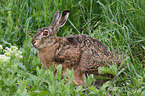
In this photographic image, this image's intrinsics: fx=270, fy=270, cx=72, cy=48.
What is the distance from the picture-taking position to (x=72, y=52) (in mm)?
4266

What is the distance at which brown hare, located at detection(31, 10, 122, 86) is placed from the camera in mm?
4184

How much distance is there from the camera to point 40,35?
14.0 ft

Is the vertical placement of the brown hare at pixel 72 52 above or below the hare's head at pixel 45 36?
below

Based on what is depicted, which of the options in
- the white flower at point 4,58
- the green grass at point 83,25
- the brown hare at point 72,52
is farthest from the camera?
the green grass at point 83,25

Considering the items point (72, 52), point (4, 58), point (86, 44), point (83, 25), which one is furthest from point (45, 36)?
point (83, 25)

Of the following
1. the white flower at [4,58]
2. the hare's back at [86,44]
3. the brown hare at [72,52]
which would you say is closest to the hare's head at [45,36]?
the brown hare at [72,52]

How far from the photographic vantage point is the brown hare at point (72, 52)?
418 centimetres

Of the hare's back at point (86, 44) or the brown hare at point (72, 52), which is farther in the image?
the hare's back at point (86, 44)

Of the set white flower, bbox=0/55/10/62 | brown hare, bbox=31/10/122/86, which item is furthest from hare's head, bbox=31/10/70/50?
white flower, bbox=0/55/10/62

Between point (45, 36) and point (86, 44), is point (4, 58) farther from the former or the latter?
point (86, 44)

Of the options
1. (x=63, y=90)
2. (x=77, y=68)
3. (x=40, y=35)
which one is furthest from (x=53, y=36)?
(x=63, y=90)

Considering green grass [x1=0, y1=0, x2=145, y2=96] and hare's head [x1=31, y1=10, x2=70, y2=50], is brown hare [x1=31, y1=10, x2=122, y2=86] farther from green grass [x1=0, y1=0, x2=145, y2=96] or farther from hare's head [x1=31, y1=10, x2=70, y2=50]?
green grass [x1=0, y1=0, x2=145, y2=96]

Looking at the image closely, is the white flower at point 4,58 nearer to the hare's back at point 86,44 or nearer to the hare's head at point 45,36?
the hare's head at point 45,36

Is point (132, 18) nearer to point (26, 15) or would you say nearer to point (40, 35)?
point (40, 35)
